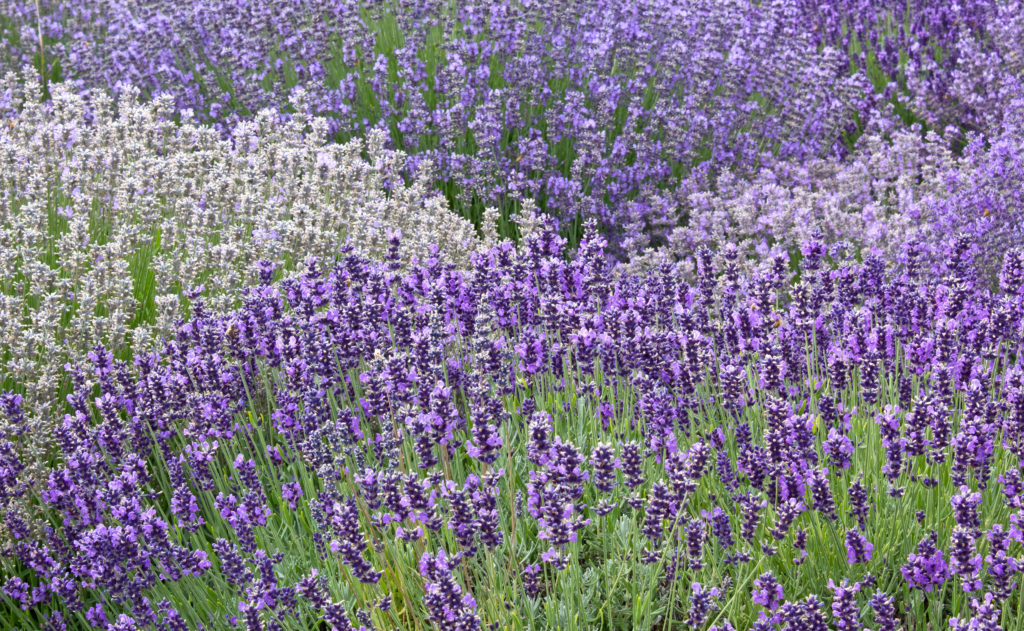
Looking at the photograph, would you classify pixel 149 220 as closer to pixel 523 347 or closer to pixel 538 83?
pixel 523 347

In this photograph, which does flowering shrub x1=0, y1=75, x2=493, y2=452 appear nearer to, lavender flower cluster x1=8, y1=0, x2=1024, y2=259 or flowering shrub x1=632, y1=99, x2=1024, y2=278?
lavender flower cluster x1=8, y1=0, x2=1024, y2=259

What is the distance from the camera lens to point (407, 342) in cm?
333

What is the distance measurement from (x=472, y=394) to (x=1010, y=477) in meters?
1.38

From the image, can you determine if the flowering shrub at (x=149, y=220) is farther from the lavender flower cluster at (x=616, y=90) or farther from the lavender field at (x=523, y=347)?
the lavender flower cluster at (x=616, y=90)

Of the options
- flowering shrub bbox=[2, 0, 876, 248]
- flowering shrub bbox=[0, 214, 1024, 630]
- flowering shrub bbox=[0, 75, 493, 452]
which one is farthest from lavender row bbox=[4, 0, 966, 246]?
flowering shrub bbox=[0, 214, 1024, 630]

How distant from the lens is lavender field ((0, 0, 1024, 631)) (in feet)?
7.96

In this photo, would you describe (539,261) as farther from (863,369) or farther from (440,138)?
(440,138)

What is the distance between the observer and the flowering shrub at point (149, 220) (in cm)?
381

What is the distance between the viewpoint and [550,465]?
222cm

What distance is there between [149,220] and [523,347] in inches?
108

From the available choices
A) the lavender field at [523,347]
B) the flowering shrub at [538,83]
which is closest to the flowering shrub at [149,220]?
the lavender field at [523,347]

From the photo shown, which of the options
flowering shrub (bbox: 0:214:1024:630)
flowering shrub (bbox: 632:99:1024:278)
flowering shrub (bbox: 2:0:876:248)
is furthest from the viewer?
flowering shrub (bbox: 2:0:876:248)

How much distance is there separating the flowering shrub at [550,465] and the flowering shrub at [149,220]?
339mm

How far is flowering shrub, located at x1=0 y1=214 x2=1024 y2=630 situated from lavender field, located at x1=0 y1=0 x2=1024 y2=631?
0.02m
